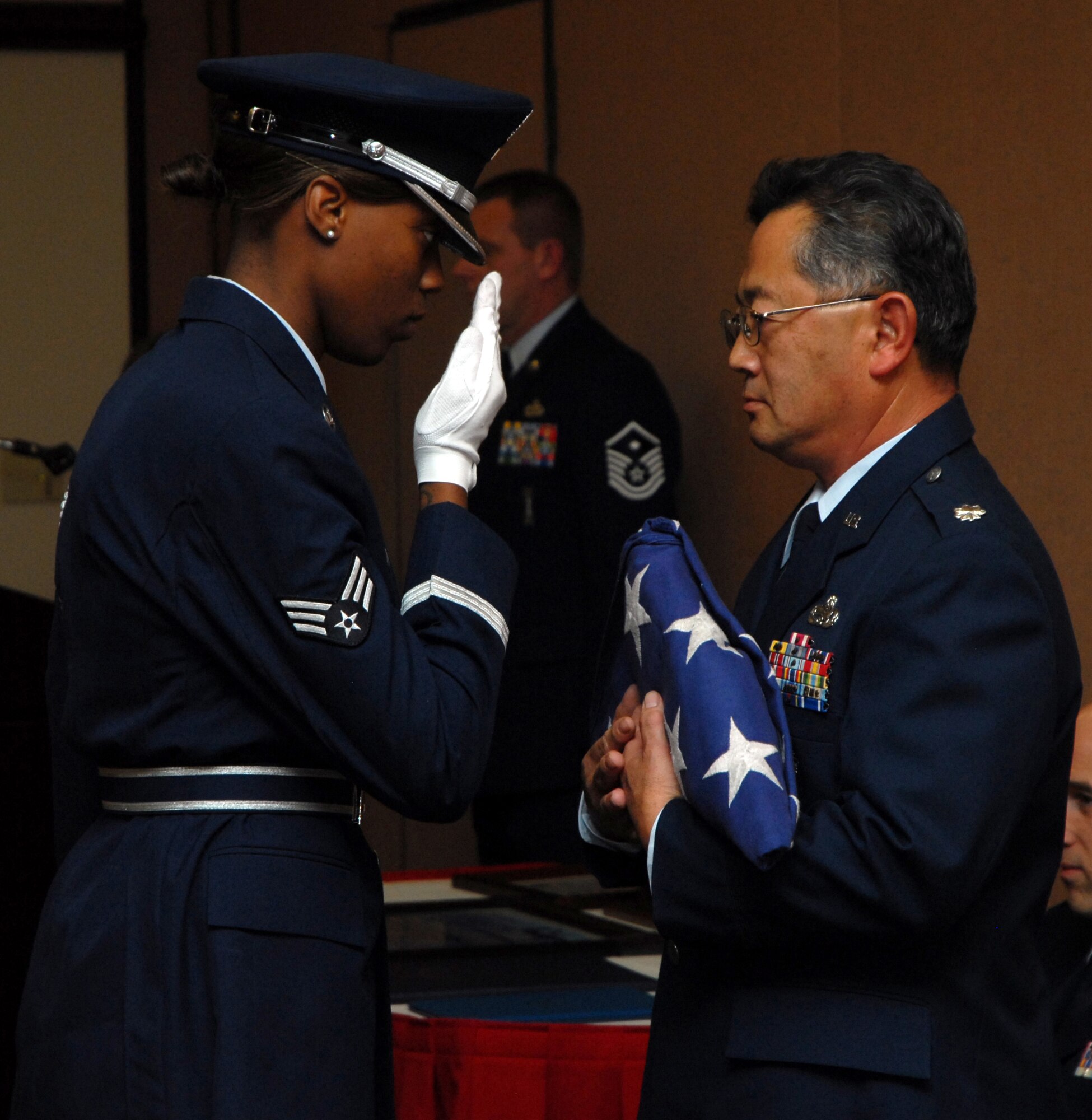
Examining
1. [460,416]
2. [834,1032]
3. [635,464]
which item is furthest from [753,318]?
[635,464]

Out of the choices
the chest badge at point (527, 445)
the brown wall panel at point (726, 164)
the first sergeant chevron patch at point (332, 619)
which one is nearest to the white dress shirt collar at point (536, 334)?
the chest badge at point (527, 445)

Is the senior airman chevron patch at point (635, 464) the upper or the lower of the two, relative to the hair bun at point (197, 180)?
lower

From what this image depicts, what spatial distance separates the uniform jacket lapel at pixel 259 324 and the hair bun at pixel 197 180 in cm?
8

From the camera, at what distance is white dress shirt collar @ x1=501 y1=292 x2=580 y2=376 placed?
11.8ft

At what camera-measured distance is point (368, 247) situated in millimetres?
1404

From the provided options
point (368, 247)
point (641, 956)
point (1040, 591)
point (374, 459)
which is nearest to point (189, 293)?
point (368, 247)

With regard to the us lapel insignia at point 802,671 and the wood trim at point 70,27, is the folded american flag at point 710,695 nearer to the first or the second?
the us lapel insignia at point 802,671

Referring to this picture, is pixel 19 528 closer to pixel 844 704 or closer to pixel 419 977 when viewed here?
pixel 419 977

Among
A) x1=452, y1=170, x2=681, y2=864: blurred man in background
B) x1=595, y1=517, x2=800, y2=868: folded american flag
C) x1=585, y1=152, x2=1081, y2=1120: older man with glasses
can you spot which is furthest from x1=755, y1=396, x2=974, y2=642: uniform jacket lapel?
x1=452, y1=170, x2=681, y2=864: blurred man in background

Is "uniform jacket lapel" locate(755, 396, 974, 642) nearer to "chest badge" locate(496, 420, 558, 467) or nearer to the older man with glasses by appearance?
the older man with glasses

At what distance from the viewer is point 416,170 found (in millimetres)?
1408

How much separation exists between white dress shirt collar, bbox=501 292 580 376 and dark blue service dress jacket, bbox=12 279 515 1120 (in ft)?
7.44

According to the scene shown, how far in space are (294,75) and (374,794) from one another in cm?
60

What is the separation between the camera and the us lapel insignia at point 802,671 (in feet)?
4.50
